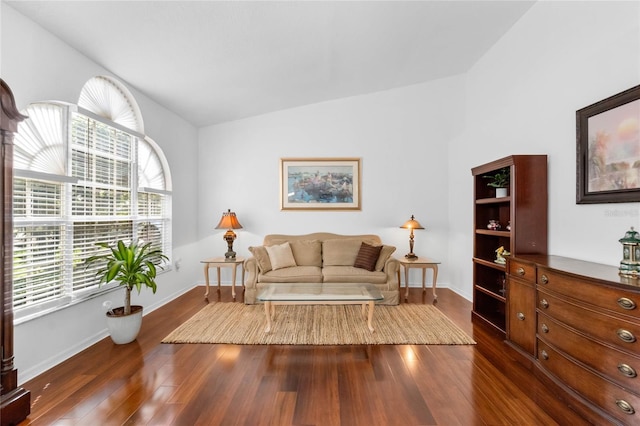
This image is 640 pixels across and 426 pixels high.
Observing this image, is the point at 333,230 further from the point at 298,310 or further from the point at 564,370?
the point at 564,370

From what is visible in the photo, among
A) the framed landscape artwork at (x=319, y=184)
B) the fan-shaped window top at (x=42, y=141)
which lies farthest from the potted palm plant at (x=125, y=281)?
the framed landscape artwork at (x=319, y=184)

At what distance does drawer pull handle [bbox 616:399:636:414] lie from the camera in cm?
155

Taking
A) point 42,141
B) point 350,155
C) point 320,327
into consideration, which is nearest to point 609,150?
point 320,327

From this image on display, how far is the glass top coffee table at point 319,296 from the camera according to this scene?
2.88m

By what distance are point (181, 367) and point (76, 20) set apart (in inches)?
114

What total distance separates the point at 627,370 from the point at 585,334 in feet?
0.84

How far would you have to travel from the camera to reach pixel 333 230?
5.01 m

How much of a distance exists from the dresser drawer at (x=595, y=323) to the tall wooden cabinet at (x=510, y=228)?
0.31 metres

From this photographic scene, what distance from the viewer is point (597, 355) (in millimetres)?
1733

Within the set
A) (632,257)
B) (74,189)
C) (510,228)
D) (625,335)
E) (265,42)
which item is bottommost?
(625,335)

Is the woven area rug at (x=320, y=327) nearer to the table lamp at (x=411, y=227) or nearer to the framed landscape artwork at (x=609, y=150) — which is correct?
the table lamp at (x=411, y=227)

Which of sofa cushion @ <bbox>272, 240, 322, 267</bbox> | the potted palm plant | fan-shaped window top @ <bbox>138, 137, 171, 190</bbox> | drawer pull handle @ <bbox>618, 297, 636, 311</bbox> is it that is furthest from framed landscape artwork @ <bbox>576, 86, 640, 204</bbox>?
fan-shaped window top @ <bbox>138, 137, 171, 190</bbox>

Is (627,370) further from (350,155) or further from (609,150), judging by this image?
(350,155)

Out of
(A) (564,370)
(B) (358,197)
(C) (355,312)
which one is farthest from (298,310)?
(A) (564,370)
